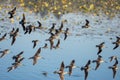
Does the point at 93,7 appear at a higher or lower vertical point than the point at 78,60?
higher

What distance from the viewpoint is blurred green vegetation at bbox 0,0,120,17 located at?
141 feet

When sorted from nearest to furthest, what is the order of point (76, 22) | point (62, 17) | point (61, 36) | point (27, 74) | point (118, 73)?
point (27, 74) → point (118, 73) → point (61, 36) → point (76, 22) → point (62, 17)

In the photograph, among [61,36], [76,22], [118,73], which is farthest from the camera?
[76,22]

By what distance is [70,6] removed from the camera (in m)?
45.6

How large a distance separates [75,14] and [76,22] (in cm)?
460

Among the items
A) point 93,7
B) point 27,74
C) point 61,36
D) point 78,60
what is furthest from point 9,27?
point 93,7

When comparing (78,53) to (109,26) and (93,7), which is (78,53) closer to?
(109,26)

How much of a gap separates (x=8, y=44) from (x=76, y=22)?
983 cm

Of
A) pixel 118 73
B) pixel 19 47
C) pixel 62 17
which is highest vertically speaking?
pixel 62 17

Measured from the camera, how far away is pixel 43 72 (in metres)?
23.1

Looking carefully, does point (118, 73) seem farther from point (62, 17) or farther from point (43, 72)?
point (62, 17)

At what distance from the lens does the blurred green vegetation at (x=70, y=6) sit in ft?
141

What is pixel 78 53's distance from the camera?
27.2 meters

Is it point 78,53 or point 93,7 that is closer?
point 78,53
